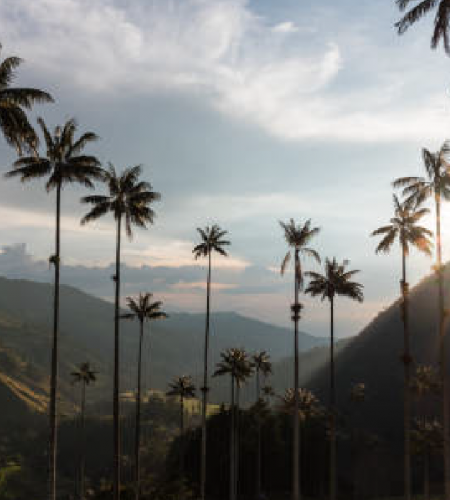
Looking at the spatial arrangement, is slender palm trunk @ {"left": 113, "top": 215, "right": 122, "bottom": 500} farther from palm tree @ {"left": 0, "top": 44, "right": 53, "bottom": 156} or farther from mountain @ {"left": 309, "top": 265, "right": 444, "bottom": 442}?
mountain @ {"left": 309, "top": 265, "right": 444, "bottom": 442}

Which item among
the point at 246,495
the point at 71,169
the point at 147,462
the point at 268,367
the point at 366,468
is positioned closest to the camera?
the point at 71,169

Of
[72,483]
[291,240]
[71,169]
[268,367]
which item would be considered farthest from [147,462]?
[71,169]

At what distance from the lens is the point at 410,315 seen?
186750mm

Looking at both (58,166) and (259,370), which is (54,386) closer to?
(58,166)

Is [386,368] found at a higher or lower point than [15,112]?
lower

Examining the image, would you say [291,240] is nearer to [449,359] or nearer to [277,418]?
[277,418]

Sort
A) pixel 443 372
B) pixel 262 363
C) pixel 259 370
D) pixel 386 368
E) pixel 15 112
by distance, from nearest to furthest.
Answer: pixel 15 112 → pixel 443 372 → pixel 262 363 → pixel 259 370 → pixel 386 368

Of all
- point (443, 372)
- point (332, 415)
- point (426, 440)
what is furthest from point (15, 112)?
point (426, 440)

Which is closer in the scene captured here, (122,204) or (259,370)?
(122,204)

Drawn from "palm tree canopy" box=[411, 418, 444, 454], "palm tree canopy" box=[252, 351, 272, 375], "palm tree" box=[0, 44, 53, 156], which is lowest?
"palm tree canopy" box=[411, 418, 444, 454]

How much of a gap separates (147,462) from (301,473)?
249 ft

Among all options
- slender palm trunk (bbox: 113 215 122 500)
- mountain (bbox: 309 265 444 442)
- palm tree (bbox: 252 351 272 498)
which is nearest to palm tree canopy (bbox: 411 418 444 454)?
palm tree (bbox: 252 351 272 498)

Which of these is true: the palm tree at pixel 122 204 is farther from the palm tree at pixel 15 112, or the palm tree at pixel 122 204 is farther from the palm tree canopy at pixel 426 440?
the palm tree canopy at pixel 426 440

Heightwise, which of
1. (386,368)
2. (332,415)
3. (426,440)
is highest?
(386,368)
